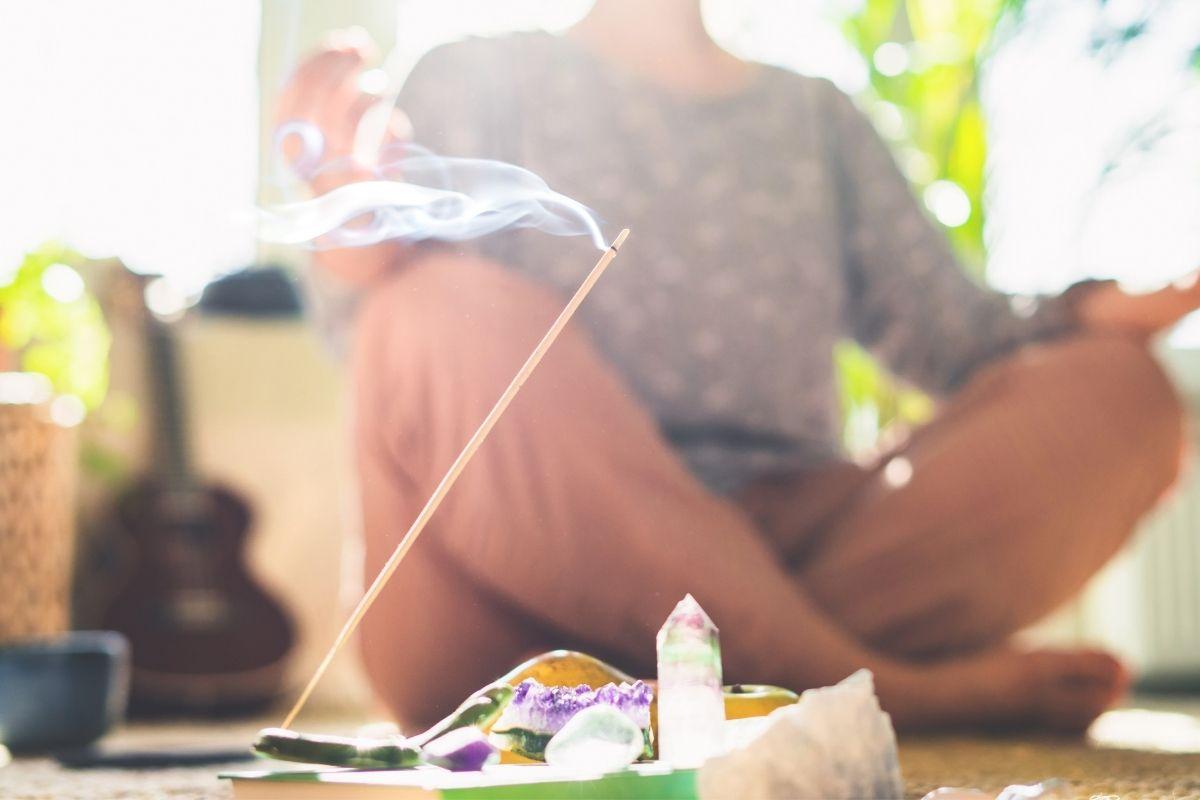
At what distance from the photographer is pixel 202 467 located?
213 centimetres

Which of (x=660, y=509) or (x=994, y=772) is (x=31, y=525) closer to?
(x=660, y=509)

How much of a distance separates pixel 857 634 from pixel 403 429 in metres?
0.48

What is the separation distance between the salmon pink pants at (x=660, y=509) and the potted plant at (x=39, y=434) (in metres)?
0.63

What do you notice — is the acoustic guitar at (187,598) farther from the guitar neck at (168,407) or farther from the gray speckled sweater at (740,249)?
the gray speckled sweater at (740,249)

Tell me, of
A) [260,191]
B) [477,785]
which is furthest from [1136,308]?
[260,191]

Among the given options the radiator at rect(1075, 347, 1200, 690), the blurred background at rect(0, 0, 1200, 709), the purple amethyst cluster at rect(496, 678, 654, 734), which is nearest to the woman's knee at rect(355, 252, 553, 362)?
the purple amethyst cluster at rect(496, 678, 654, 734)

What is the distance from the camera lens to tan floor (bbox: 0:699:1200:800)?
0.72 metres

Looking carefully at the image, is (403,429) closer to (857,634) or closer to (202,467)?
(857,634)

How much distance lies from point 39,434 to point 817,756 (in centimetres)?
122

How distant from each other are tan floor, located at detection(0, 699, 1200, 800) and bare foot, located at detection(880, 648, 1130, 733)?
23mm

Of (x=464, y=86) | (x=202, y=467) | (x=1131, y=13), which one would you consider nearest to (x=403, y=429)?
(x=464, y=86)

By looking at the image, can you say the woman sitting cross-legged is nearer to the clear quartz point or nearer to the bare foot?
the bare foot

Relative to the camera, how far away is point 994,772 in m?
0.79

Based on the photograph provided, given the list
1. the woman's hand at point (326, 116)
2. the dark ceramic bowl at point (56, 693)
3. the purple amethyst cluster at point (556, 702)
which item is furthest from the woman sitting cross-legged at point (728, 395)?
the dark ceramic bowl at point (56, 693)
